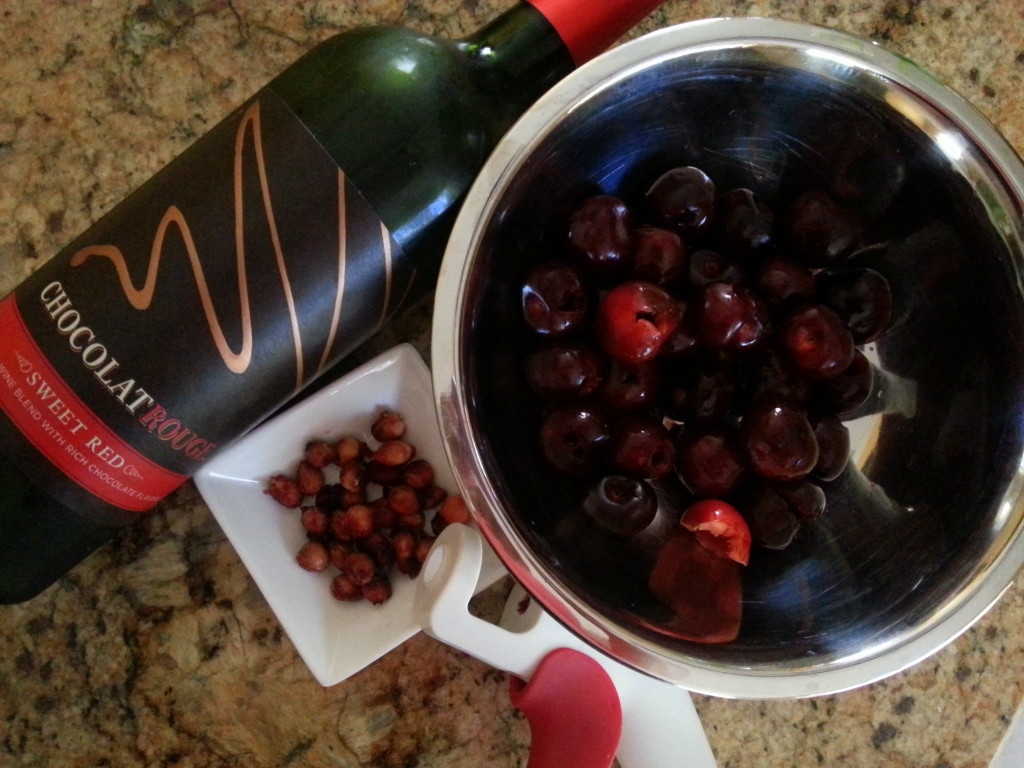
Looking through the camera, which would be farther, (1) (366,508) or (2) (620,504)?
(1) (366,508)

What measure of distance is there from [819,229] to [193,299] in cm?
42

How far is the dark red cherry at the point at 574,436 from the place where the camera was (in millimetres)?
518

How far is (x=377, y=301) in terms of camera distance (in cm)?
53

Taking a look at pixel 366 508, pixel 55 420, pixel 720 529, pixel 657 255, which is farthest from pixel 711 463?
pixel 55 420

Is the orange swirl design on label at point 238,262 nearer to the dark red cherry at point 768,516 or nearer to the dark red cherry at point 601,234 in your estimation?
the dark red cherry at point 601,234

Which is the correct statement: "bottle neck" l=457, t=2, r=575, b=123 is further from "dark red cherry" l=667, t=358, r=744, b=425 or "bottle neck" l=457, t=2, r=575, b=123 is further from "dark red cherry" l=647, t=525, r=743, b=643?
"dark red cherry" l=647, t=525, r=743, b=643

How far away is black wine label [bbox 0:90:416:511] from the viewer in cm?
50

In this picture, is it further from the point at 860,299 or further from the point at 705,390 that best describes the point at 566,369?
the point at 860,299

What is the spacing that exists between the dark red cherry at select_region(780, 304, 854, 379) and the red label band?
437 mm

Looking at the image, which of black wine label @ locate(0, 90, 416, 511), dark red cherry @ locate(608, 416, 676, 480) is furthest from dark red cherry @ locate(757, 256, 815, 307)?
black wine label @ locate(0, 90, 416, 511)

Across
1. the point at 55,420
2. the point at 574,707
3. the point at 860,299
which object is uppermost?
the point at 55,420

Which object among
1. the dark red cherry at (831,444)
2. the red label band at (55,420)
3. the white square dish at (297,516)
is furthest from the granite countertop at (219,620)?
the dark red cherry at (831,444)

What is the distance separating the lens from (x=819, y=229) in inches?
21.4

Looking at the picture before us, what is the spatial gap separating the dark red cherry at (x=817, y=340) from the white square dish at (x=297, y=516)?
0.88ft
